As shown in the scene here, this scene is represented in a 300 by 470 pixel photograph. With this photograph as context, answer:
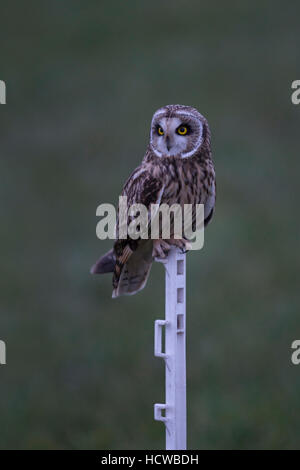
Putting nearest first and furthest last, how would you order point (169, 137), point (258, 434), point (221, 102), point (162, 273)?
1. point (169, 137)
2. point (258, 434)
3. point (162, 273)
4. point (221, 102)

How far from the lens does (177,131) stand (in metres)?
3.33

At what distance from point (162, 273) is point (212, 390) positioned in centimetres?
184

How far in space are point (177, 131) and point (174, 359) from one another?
86 cm

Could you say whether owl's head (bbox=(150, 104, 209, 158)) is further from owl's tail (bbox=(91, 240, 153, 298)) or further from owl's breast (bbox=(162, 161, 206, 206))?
owl's tail (bbox=(91, 240, 153, 298))

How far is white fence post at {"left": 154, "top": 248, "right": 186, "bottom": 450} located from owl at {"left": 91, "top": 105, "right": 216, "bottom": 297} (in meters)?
0.28

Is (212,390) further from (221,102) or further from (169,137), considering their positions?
(221,102)

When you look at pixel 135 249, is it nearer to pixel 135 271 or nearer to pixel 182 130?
pixel 135 271

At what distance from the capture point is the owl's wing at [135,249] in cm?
352

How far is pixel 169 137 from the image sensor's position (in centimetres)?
333

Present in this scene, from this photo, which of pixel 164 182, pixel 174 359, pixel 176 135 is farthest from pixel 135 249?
pixel 174 359

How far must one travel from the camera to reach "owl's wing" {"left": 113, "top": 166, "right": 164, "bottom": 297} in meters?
3.52

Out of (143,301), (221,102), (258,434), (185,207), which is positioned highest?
(221,102)

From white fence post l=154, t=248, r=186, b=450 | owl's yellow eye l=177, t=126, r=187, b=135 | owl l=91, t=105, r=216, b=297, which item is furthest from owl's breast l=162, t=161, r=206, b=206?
white fence post l=154, t=248, r=186, b=450

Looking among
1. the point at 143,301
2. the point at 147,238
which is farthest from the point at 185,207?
the point at 143,301
